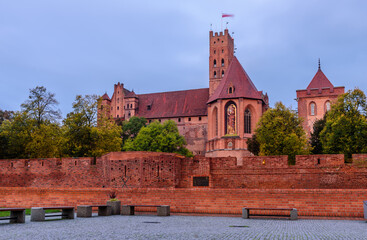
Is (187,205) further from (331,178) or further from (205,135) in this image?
(205,135)

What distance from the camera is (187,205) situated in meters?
20.8

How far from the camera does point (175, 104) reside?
80.9 m

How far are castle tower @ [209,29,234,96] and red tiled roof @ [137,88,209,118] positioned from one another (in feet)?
11.1

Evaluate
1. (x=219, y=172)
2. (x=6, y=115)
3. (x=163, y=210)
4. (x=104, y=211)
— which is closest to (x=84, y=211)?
(x=104, y=211)

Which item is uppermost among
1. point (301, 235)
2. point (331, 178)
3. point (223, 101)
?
point (223, 101)

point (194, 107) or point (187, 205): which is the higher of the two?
point (194, 107)

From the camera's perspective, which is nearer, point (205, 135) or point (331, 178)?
point (331, 178)

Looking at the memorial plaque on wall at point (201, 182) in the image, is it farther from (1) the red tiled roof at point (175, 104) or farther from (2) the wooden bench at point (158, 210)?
(1) the red tiled roof at point (175, 104)

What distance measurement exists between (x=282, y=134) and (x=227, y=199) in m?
19.4

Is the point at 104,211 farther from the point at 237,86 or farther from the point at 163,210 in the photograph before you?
the point at 237,86

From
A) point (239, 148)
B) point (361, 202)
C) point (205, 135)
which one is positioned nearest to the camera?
point (361, 202)

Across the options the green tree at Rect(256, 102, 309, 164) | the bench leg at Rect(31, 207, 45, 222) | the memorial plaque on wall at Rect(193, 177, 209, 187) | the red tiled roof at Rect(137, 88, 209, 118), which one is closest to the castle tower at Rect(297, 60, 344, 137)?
the green tree at Rect(256, 102, 309, 164)

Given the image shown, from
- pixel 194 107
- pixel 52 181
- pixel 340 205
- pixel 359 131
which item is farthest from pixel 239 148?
pixel 340 205

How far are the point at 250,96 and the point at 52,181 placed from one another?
41.1 m
